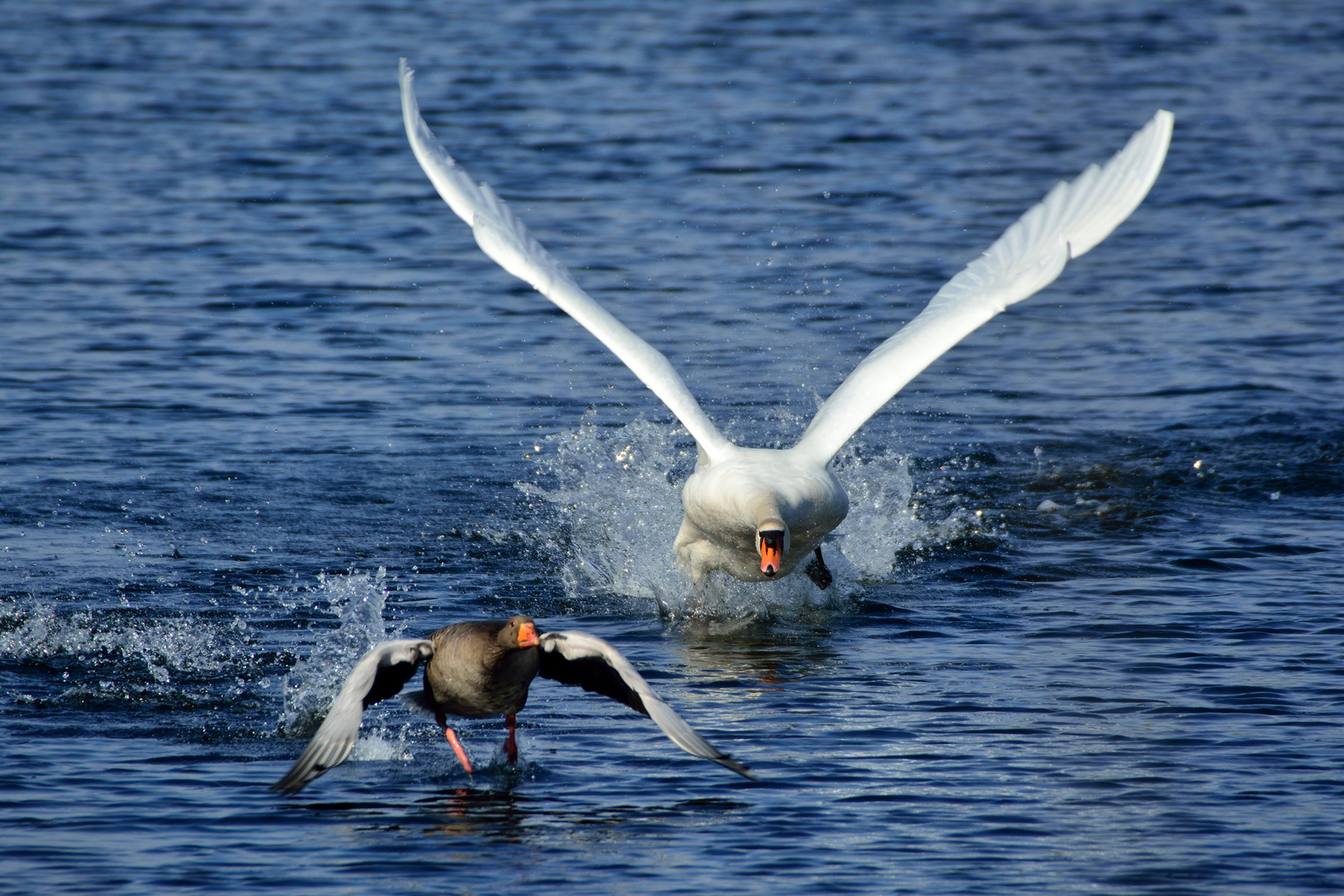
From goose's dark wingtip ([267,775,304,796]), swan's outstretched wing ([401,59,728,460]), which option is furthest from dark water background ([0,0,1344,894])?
Answer: swan's outstretched wing ([401,59,728,460])

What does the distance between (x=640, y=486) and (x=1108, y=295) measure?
764 centimetres

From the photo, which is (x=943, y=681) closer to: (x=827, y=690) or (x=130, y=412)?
(x=827, y=690)

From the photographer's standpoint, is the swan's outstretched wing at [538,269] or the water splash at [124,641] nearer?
the water splash at [124,641]

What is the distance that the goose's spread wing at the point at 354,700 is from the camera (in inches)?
263

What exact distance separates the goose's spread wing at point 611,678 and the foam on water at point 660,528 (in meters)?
2.33

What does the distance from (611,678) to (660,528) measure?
377cm

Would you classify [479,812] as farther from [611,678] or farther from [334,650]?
[334,650]

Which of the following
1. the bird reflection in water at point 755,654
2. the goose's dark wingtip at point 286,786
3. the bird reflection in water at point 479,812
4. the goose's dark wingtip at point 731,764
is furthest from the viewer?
the bird reflection in water at point 755,654

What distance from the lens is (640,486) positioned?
11.9 m

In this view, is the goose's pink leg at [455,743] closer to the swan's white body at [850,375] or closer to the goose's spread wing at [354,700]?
the goose's spread wing at [354,700]

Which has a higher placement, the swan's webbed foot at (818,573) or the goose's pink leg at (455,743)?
the swan's webbed foot at (818,573)

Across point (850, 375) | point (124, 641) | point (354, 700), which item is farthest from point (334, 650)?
point (850, 375)

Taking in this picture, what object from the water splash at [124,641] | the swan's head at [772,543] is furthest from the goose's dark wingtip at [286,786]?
the swan's head at [772,543]

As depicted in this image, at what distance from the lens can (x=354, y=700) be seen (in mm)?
6949
